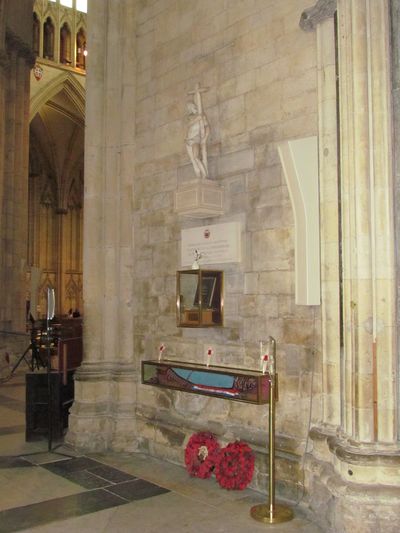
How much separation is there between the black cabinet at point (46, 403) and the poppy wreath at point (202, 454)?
87.8 inches

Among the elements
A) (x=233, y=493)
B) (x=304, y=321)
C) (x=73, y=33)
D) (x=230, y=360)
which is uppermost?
(x=73, y=33)

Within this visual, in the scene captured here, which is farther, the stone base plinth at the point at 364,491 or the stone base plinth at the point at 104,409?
the stone base plinth at the point at 104,409

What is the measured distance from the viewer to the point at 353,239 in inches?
181

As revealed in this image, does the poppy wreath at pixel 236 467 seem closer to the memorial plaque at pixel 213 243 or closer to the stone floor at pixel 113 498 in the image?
the stone floor at pixel 113 498

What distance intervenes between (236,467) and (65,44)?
2291 centimetres

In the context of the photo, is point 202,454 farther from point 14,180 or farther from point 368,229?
point 14,180

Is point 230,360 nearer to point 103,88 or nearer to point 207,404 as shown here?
point 207,404

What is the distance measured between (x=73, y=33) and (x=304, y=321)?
899 inches

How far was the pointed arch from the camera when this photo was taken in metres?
24.3

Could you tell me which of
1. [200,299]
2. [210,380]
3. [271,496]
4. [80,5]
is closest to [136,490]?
[210,380]

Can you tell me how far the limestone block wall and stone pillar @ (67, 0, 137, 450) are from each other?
0.13 meters

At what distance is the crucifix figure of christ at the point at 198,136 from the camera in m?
6.29

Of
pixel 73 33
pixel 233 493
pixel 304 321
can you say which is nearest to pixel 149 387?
pixel 233 493

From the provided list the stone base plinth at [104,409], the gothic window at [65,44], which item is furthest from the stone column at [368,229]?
the gothic window at [65,44]
